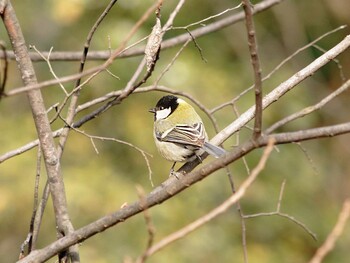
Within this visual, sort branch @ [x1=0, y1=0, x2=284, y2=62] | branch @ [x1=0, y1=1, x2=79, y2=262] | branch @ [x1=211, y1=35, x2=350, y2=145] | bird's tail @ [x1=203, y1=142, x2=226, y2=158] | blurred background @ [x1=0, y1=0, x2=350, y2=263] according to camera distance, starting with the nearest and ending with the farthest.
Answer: branch @ [x1=0, y1=1, x2=79, y2=262]
branch @ [x1=211, y1=35, x2=350, y2=145]
bird's tail @ [x1=203, y1=142, x2=226, y2=158]
branch @ [x1=0, y1=0, x2=284, y2=62]
blurred background @ [x1=0, y1=0, x2=350, y2=263]

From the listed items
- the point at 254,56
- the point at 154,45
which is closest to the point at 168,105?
the point at 154,45

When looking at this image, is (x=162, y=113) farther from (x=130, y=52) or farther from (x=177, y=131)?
(x=130, y=52)

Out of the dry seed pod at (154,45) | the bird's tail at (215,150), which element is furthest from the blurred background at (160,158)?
the dry seed pod at (154,45)

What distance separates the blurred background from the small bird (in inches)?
32.5

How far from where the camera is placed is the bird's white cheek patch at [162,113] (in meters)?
4.46

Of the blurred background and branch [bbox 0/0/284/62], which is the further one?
the blurred background

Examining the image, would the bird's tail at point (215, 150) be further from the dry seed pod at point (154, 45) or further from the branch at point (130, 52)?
the branch at point (130, 52)

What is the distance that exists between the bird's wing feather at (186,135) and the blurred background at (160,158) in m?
1.03

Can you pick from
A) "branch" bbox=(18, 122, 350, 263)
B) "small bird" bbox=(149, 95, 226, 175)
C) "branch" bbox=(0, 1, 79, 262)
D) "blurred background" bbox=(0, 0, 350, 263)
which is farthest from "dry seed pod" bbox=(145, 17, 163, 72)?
"blurred background" bbox=(0, 0, 350, 263)

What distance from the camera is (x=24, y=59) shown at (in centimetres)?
240

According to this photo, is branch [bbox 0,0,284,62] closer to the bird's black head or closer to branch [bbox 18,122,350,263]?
the bird's black head

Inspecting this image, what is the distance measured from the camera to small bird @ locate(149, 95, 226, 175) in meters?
3.88

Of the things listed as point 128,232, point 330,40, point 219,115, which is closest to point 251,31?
point 128,232

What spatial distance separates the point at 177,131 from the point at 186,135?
171mm
